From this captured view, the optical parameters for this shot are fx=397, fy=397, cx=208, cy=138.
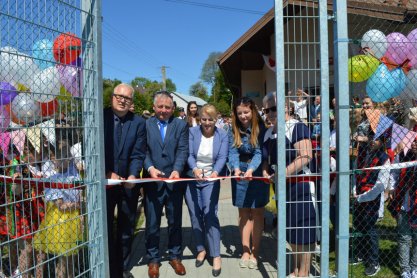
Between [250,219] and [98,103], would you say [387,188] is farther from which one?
[98,103]

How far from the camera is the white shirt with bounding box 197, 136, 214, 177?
443 centimetres

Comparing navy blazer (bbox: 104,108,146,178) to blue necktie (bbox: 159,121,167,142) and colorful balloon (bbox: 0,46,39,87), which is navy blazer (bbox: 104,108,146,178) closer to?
blue necktie (bbox: 159,121,167,142)

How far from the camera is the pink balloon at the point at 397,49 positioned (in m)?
3.29

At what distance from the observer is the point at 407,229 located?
3.76 metres

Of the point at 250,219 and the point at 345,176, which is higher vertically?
the point at 345,176

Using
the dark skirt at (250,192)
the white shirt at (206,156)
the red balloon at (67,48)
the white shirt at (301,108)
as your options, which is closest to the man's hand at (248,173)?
the dark skirt at (250,192)

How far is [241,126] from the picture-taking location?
4.40m

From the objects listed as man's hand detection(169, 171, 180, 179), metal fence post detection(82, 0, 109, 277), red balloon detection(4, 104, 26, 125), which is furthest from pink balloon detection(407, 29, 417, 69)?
red balloon detection(4, 104, 26, 125)

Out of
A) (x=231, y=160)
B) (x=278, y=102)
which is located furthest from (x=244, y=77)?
(x=278, y=102)

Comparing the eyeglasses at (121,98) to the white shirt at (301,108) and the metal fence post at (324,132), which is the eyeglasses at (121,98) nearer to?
the white shirt at (301,108)

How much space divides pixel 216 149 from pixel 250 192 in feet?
1.97

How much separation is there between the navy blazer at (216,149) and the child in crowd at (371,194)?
4.61 ft

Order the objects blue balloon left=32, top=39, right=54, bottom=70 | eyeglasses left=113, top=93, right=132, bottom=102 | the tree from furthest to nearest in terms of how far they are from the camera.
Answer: the tree, eyeglasses left=113, top=93, right=132, bottom=102, blue balloon left=32, top=39, right=54, bottom=70

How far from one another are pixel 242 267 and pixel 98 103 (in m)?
2.55
